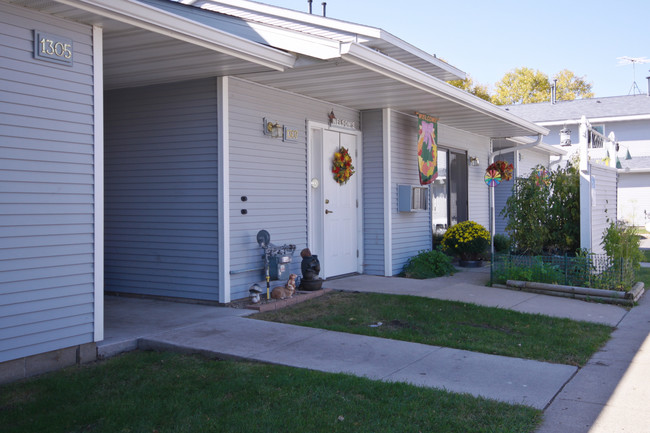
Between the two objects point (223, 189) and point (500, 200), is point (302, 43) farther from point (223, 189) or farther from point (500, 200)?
point (500, 200)

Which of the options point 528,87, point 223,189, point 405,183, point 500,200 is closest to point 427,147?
point 405,183

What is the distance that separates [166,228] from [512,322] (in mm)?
4338

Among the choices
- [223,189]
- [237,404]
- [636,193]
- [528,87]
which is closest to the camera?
[237,404]

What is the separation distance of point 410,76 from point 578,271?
3.65 m

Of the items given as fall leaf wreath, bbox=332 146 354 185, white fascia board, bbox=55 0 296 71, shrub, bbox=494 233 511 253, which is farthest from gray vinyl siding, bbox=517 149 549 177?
white fascia board, bbox=55 0 296 71

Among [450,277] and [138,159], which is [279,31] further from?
[450,277]

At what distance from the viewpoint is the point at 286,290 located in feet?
24.9

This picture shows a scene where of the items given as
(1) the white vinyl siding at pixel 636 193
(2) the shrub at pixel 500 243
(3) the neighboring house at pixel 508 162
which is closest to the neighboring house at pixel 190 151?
(2) the shrub at pixel 500 243

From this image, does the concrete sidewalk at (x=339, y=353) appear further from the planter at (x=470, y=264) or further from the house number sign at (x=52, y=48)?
the planter at (x=470, y=264)

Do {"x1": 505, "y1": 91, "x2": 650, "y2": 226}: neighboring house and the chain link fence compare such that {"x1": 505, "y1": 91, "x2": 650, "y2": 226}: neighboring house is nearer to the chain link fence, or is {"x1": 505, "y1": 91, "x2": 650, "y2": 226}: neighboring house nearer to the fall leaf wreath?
the chain link fence

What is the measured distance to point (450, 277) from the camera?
9961 millimetres

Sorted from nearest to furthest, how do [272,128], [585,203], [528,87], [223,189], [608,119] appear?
[223,189] → [272,128] → [585,203] → [608,119] → [528,87]

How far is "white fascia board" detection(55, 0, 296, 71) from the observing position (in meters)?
4.67

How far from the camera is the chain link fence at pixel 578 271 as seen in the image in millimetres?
8164
